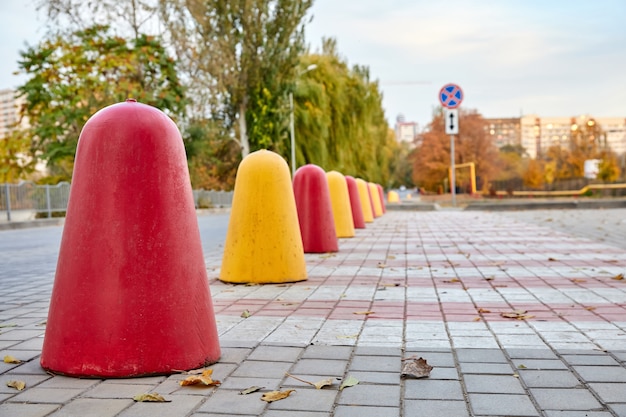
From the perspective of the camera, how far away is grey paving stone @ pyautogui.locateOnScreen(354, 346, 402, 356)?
3738 millimetres

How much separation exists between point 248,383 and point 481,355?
1.28 m

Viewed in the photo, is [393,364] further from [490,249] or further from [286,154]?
[286,154]

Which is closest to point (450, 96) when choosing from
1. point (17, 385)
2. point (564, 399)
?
point (564, 399)

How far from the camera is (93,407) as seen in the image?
282 cm

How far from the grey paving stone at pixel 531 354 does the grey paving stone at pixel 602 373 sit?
0.26 m

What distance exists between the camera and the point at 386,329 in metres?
4.45

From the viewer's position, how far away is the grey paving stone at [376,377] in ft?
10.4

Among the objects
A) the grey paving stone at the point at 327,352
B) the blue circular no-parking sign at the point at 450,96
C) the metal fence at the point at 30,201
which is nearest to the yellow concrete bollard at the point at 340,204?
the grey paving stone at the point at 327,352

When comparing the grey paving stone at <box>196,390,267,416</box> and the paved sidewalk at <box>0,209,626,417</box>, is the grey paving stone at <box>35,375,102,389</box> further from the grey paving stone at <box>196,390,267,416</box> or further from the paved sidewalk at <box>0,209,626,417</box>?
the grey paving stone at <box>196,390,267,416</box>

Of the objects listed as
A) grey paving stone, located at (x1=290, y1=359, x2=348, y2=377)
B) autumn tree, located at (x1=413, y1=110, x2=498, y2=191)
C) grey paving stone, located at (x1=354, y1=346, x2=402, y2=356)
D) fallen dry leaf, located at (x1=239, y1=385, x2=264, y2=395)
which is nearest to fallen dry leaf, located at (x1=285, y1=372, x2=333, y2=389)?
grey paving stone, located at (x1=290, y1=359, x2=348, y2=377)

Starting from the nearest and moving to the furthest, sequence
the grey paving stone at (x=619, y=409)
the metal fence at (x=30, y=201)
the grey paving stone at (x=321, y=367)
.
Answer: the grey paving stone at (x=619, y=409)
the grey paving stone at (x=321, y=367)
the metal fence at (x=30, y=201)

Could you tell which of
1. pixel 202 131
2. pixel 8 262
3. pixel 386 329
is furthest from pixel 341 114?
pixel 386 329

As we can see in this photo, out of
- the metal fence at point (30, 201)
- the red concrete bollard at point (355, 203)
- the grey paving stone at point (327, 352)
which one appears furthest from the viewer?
the metal fence at point (30, 201)

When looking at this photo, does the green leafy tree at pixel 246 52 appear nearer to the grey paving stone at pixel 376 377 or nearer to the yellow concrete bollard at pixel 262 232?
the yellow concrete bollard at pixel 262 232
